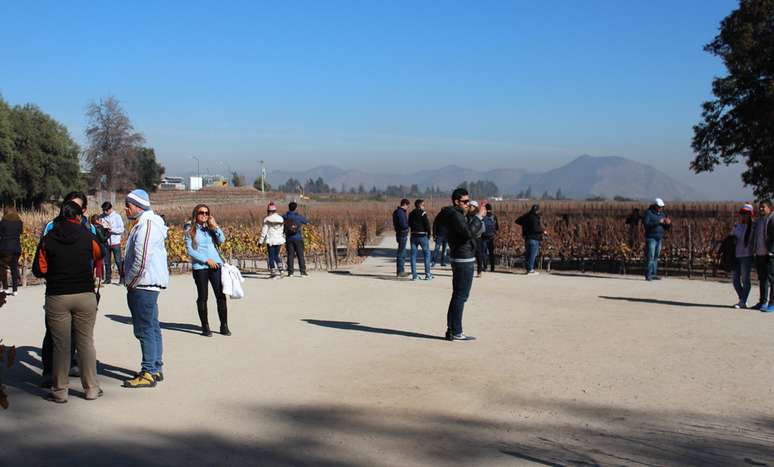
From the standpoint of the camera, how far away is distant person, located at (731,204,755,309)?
39.8 ft

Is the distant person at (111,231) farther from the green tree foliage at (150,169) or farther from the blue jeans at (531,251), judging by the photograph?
the green tree foliage at (150,169)

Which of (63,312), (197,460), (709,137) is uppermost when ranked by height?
(709,137)

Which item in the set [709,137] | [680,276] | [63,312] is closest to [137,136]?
[709,137]

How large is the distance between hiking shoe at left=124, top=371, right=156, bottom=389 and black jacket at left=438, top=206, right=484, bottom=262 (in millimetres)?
4109

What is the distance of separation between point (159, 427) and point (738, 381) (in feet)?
18.8

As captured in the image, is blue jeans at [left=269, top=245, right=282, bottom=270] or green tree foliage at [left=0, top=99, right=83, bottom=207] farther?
green tree foliage at [left=0, top=99, right=83, bottom=207]

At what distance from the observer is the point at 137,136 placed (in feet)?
207

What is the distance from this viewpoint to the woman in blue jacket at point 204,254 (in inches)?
382

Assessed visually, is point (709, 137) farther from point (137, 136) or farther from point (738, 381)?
point (137, 136)

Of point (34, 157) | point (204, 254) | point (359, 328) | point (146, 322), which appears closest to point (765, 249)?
point (359, 328)

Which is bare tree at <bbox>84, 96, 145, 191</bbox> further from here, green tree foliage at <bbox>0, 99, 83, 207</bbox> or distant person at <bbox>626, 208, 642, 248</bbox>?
distant person at <bbox>626, 208, 642, 248</bbox>

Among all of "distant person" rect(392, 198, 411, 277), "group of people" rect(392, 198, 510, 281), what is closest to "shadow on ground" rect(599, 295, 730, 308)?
"group of people" rect(392, 198, 510, 281)

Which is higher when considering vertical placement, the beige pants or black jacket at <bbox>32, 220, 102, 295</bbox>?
black jacket at <bbox>32, 220, 102, 295</bbox>

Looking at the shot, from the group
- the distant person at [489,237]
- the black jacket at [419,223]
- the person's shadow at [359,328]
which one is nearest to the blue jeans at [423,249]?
the black jacket at [419,223]
